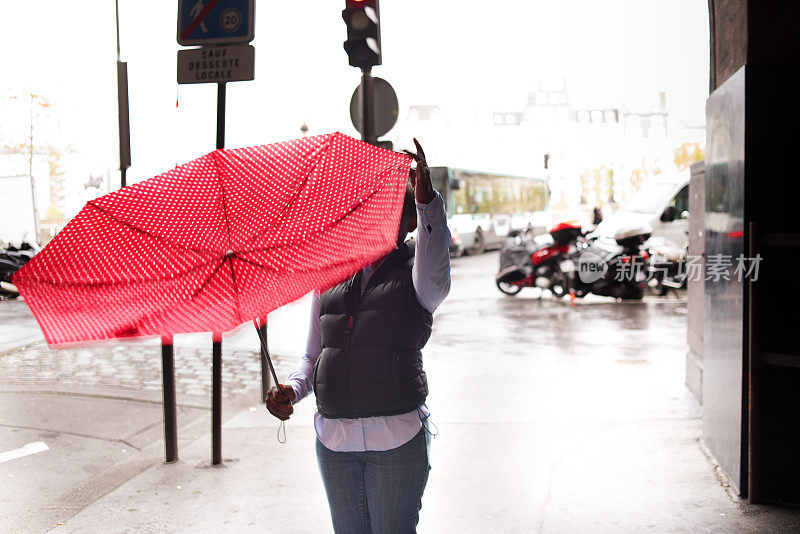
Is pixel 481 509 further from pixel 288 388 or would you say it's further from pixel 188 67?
pixel 188 67

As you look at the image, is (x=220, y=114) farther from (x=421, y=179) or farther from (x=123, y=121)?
(x=421, y=179)

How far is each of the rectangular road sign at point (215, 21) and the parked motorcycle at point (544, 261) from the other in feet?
33.3

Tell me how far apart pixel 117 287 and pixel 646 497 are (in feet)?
11.1

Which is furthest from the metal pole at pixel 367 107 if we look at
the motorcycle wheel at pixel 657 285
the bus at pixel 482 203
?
the bus at pixel 482 203

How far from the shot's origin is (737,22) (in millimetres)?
4547

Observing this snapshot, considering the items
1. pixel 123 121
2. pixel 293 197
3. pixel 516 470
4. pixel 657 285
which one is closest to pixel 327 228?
pixel 293 197

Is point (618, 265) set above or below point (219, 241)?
below

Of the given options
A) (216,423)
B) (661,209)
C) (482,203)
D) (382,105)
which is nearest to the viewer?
(216,423)

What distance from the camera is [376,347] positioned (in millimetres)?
2684

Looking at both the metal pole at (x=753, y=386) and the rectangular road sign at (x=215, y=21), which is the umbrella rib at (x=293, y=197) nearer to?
the metal pole at (x=753, y=386)

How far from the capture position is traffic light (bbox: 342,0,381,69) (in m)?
7.21

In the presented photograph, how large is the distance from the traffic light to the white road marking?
406cm

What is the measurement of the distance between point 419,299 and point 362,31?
504 centimetres

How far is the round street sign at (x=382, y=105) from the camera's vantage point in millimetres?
7746
